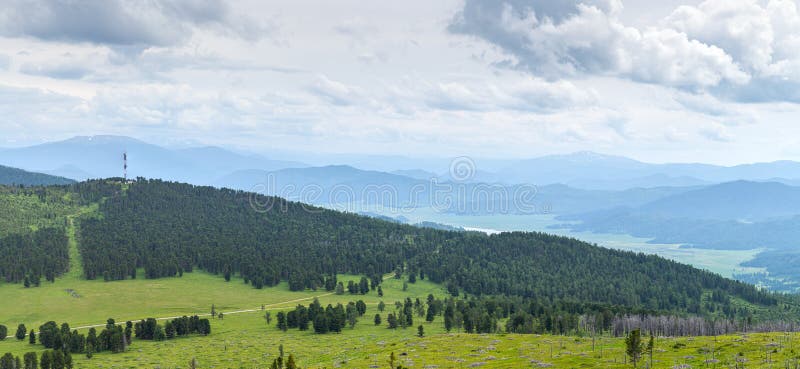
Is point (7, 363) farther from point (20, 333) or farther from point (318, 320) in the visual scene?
point (318, 320)

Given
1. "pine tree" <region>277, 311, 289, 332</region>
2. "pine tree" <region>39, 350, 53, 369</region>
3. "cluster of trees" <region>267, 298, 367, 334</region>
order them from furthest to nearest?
"pine tree" <region>277, 311, 289, 332</region> < "cluster of trees" <region>267, 298, 367, 334</region> < "pine tree" <region>39, 350, 53, 369</region>

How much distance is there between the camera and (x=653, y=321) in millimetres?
168875

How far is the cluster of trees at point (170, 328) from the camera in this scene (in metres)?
178

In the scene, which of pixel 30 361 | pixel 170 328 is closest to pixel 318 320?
pixel 170 328

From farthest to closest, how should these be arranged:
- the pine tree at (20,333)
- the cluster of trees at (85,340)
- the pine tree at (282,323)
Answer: the pine tree at (282,323) < the pine tree at (20,333) < the cluster of trees at (85,340)

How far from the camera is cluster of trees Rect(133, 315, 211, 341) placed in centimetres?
17838

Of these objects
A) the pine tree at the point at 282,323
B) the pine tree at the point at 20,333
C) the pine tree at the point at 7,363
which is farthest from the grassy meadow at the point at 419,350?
the pine tree at the point at 7,363

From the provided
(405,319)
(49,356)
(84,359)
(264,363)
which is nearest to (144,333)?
(84,359)

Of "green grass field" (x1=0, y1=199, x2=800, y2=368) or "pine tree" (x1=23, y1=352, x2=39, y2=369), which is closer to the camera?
"green grass field" (x1=0, y1=199, x2=800, y2=368)

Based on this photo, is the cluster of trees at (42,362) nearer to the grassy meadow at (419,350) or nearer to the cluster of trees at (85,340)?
the grassy meadow at (419,350)

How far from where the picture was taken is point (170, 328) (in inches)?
7101

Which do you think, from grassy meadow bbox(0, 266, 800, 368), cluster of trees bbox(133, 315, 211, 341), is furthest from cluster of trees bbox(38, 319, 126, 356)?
cluster of trees bbox(133, 315, 211, 341)

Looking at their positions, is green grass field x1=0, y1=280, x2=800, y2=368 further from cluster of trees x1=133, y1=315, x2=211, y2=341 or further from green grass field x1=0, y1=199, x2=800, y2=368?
cluster of trees x1=133, y1=315, x2=211, y2=341

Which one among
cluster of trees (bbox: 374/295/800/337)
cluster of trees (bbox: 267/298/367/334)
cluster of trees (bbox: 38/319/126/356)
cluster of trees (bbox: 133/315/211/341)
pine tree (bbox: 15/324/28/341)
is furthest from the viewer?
cluster of trees (bbox: 267/298/367/334)
